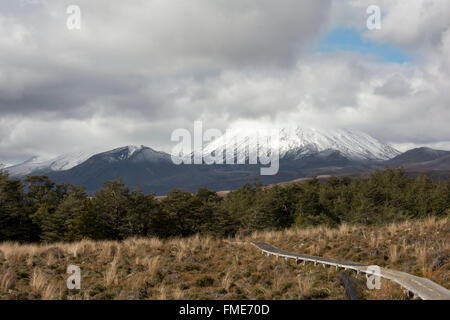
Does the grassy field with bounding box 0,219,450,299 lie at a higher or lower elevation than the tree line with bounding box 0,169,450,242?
higher

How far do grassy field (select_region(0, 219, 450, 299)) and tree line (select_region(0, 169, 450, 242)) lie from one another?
2112cm

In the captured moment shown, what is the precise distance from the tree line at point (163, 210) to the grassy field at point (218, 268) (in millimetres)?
21120

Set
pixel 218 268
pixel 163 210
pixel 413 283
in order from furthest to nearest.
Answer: pixel 163 210 < pixel 218 268 < pixel 413 283

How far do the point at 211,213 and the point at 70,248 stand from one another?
4262 cm

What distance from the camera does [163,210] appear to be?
5328 centimetres

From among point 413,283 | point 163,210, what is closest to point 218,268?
point 413,283

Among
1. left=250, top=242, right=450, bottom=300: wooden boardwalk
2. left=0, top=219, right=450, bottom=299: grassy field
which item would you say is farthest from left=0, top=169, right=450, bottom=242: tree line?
left=250, top=242, right=450, bottom=300: wooden boardwalk

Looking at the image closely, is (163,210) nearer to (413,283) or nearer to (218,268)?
(218,268)

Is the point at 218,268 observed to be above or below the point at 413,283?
below

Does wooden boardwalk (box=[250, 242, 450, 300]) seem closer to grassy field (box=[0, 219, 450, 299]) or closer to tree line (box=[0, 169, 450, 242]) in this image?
grassy field (box=[0, 219, 450, 299])

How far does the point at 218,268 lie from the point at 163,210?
3979 centimetres

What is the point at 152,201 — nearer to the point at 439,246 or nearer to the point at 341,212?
the point at 439,246

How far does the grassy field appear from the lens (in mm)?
10703

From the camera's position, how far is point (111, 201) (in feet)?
145
